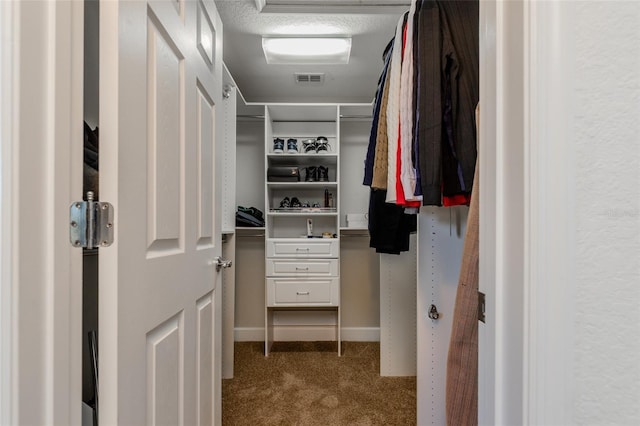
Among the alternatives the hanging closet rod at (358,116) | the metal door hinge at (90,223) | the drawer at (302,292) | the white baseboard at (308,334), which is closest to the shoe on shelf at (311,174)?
the hanging closet rod at (358,116)

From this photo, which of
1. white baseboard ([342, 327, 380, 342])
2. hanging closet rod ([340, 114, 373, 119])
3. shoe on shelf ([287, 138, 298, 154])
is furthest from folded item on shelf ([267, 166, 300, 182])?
white baseboard ([342, 327, 380, 342])

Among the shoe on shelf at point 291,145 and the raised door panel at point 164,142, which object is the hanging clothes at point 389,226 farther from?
the raised door panel at point 164,142

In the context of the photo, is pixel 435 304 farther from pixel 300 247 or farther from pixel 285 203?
pixel 285 203

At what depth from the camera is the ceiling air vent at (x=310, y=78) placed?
2.61 metres

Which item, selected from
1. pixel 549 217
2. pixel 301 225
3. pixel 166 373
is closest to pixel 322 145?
pixel 301 225

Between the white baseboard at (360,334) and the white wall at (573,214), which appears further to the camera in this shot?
the white baseboard at (360,334)

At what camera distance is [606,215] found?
1.68ft

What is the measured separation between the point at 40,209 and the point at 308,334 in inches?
107

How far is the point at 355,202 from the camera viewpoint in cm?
315

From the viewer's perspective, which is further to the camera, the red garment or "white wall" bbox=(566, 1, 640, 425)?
the red garment

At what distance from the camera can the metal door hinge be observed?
1.95 ft

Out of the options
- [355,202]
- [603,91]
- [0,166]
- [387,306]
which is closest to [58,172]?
[0,166]

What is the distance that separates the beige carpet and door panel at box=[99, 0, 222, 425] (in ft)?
2.42

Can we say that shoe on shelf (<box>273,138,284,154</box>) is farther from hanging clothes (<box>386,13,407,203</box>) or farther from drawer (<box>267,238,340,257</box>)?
hanging clothes (<box>386,13,407,203</box>)
